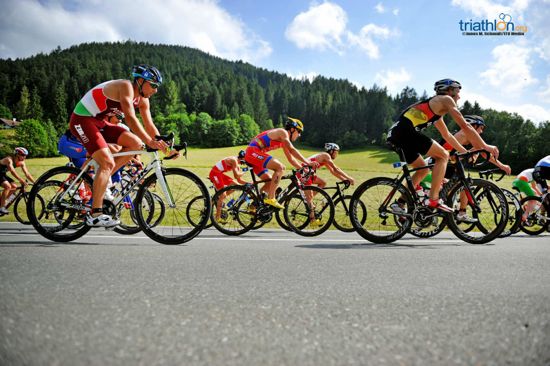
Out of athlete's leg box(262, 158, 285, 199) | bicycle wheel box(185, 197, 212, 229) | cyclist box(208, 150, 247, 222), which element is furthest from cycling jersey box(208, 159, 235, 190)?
bicycle wheel box(185, 197, 212, 229)

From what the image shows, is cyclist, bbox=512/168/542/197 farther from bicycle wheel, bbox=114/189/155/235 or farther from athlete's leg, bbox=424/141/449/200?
bicycle wheel, bbox=114/189/155/235

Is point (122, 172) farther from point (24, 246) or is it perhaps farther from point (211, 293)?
point (211, 293)

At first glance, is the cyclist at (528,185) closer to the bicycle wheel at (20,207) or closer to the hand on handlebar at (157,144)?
the hand on handlebar at (157,144)

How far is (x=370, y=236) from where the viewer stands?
205 inches

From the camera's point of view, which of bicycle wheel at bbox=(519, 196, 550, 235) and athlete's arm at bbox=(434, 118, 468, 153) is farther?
bicycle wheel at bbox=(519, 196, 550, 235)

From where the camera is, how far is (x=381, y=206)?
18.1 ft

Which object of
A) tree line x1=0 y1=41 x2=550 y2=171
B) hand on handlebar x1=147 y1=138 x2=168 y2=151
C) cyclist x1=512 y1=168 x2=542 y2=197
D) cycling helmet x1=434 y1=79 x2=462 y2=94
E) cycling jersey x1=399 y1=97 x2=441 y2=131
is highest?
tree line x1=0 y1=41 x2=550 y2=171

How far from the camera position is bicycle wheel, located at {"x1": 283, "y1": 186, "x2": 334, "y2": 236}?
6.81m

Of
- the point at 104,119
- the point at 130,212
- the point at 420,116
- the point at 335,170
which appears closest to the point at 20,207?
the point at 130,212

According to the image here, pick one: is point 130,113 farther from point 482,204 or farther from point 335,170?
point 482,204

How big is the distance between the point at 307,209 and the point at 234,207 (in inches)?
59.6

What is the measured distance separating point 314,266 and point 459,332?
1.60 metres

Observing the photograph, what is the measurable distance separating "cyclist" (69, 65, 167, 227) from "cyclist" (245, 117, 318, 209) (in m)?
2.79

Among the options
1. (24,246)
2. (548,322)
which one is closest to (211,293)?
(548,322)
